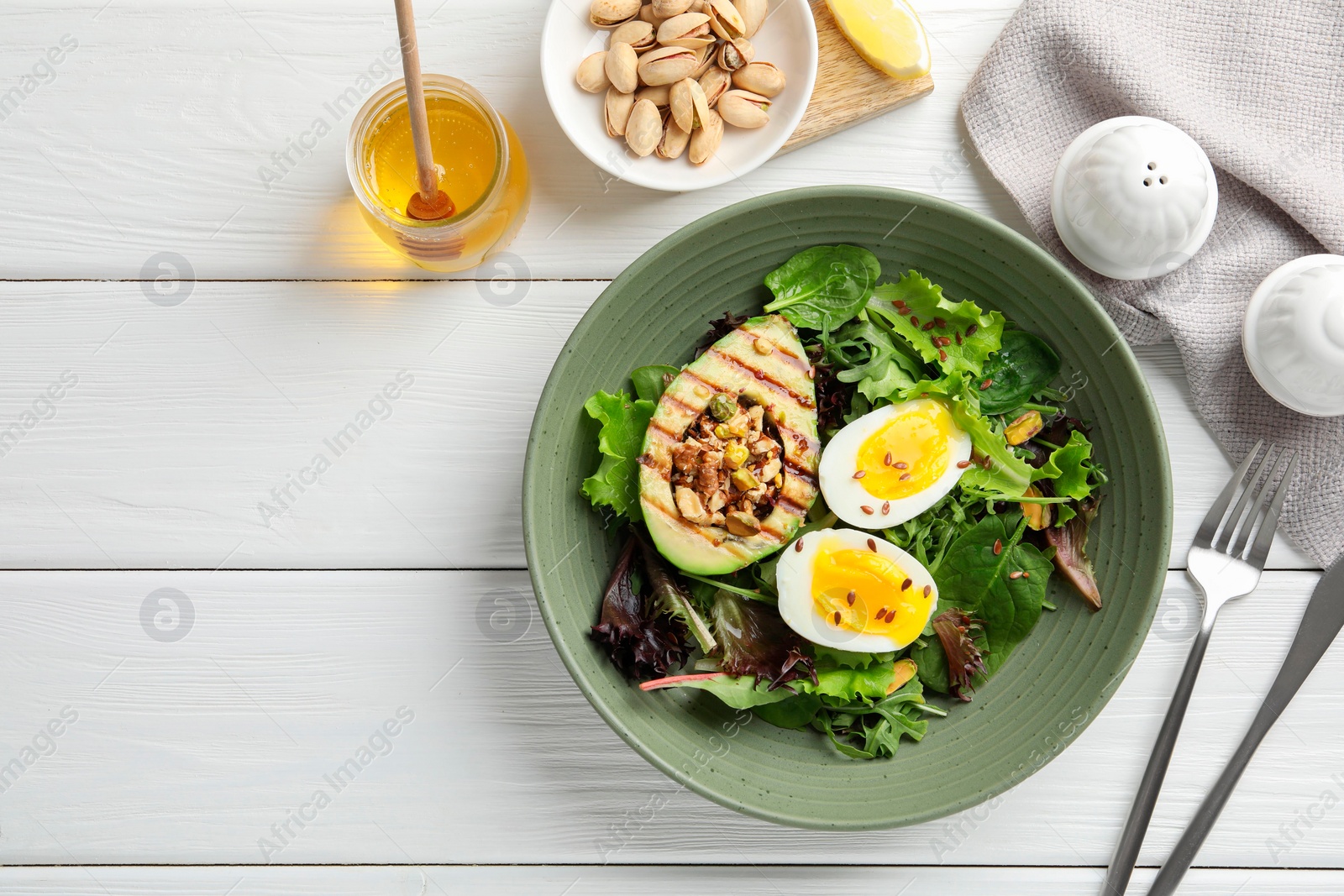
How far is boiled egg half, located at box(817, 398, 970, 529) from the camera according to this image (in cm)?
142

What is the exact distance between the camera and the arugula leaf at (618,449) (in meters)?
1.41

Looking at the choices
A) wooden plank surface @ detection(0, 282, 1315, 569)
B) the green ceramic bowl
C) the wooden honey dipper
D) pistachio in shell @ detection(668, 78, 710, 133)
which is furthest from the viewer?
wooden plank surface @ detection(0, 282, 1315, 569)

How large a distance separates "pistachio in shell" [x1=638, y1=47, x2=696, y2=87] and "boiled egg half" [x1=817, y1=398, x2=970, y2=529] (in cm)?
68

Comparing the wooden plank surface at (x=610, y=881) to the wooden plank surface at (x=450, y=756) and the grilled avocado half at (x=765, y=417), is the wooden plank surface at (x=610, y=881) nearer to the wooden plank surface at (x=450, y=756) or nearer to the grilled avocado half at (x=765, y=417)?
the wooden plank surface at (x=450, y=756)

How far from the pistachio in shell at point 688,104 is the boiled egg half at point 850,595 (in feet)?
2.46

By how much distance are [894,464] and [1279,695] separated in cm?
88

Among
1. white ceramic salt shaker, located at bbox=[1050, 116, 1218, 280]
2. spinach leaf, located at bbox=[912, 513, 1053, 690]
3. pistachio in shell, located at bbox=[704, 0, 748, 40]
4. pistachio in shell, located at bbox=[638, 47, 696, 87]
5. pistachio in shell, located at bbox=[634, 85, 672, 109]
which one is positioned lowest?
spinach leaf, located at bbox=[912, 513, 1053, 690]

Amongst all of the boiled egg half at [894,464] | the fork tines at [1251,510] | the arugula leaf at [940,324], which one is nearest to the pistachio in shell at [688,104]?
the arugula leaf at [940,324]

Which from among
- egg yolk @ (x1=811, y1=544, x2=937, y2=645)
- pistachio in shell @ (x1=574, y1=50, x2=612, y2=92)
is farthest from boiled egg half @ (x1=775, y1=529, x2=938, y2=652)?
pistachio in shell @ (x1=574, y1=50, x2=612, y2=92)

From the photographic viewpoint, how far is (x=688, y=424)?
55.9 inches

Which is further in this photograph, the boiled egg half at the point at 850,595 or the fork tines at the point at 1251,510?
the fork tines at the point at 1251,510

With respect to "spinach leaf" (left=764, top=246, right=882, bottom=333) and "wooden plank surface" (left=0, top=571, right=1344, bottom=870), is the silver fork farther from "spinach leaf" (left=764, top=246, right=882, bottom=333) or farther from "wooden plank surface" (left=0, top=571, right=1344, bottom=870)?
"spinach leaf" (left=764, top=246, right=882, bottom=333)

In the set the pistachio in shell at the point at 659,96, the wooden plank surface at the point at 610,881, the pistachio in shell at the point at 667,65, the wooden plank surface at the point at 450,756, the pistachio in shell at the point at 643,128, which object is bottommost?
the wooden plank surface at the point at 610,881

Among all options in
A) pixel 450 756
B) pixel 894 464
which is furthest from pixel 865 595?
pixel 450 756
